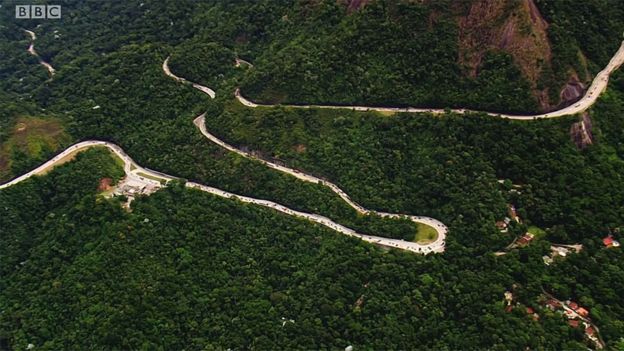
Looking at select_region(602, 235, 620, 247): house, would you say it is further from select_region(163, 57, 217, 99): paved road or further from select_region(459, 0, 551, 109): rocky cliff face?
select_region(163, 57, 217, 99): paved road

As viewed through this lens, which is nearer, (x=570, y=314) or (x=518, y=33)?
(x=570, y=314)

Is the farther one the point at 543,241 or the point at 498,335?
the point at 543,241

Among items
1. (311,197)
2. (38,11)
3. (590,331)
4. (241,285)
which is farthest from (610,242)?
(38,11)

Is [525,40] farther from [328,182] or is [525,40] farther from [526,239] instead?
[328,182]

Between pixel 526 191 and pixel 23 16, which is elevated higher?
pixel 526 191

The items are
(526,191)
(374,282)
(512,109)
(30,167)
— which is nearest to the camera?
(374,282)

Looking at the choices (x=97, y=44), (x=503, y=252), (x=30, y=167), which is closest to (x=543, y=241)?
(x=503, y=252)

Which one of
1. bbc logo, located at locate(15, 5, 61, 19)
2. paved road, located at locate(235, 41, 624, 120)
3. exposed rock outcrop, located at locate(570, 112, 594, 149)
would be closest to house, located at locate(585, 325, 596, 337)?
exposed rock outcrop, located at locate(570, 112, 594, 149)

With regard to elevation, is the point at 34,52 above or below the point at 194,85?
below

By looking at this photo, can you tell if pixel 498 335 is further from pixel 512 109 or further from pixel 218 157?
pixel 218 157
